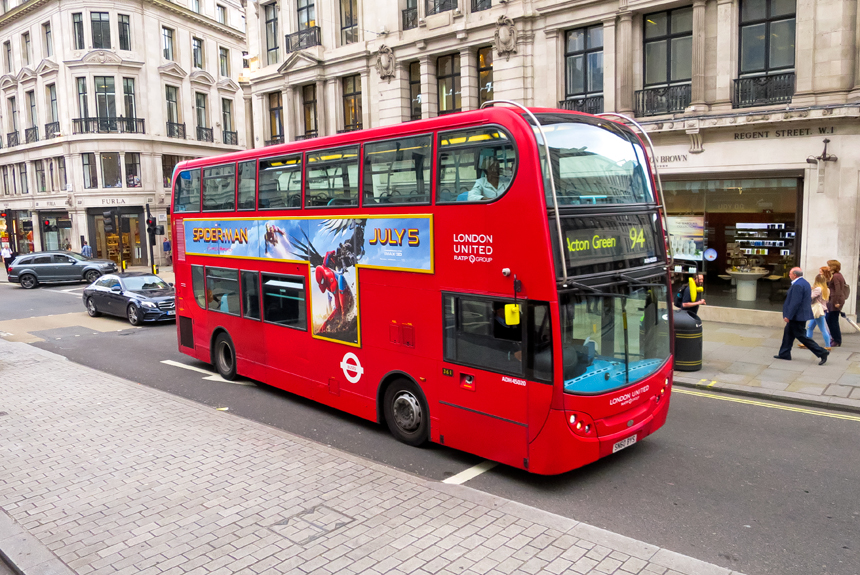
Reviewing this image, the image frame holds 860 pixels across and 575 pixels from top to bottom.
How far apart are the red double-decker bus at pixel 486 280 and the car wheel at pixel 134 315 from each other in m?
11.0

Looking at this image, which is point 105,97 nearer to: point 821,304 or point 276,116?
point 276,116

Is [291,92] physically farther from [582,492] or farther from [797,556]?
[797,556]

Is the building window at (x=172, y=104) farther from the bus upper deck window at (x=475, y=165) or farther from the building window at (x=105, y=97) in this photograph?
the bus upper deck window at (x=475, y=165)

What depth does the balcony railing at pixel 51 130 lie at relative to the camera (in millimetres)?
40625

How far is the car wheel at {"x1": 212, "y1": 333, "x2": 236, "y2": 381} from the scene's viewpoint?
1149 cm

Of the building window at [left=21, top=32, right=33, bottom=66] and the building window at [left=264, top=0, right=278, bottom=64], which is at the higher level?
the building window at [left=21, top=32, right=33, bottom=66]

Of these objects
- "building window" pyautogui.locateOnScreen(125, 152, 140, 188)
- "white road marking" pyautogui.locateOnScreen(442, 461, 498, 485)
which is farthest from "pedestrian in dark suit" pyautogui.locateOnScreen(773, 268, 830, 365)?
"building window" pyautogui.locateOnScreen(125, 152, 140, 188)

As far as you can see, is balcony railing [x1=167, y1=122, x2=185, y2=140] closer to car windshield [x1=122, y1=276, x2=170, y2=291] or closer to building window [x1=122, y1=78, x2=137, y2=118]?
building window [x1=122, y1=78, x2=137, y2=118]

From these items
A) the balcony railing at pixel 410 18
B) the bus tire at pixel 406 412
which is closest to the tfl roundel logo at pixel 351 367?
the bus tire at pixel 406 412

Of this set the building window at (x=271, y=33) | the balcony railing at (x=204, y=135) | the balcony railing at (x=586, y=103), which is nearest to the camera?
the balcony railing at (x=586, y=103)

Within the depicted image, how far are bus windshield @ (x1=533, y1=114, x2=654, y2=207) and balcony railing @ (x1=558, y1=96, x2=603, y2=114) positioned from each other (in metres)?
11.2

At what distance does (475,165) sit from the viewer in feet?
22.1

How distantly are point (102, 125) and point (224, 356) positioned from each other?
3425cm

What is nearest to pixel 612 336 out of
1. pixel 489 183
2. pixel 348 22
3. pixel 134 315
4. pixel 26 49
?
pixel 489 183
